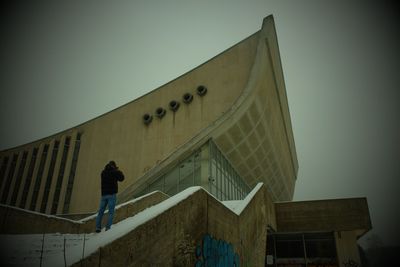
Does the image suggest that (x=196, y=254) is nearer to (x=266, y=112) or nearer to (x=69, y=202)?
(x=266, y=112)

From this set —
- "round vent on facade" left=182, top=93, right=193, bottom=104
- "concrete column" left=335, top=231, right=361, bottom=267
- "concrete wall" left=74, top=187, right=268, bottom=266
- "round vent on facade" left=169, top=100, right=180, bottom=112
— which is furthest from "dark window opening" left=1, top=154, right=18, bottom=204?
"concrete column" left=335, top=231, right=361, bottom=267

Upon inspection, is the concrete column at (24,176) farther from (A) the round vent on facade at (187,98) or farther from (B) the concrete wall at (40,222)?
(B) the concrete wall at (40,222)

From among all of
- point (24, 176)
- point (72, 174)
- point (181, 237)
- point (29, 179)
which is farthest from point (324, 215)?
point (24, 176)

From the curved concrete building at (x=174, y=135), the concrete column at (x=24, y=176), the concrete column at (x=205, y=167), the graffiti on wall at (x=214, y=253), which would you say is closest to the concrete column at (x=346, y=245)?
the curved concrete building at (x=174, y=135)

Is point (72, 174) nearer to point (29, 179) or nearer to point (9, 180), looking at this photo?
point (29, 179)

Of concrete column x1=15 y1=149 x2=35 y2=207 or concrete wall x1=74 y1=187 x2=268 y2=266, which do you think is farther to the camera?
concrete column x1=15 y1=149 x2=35 y2=207

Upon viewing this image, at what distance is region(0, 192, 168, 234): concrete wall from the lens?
7.24m

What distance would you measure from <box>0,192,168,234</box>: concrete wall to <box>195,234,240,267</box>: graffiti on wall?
356 cm

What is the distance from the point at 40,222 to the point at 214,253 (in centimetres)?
487

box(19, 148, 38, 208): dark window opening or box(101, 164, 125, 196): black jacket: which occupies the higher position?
box(19, 148, 38, 208): dark window opening

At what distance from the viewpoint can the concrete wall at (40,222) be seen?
23.7ft

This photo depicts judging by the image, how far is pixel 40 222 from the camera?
7.85 metres

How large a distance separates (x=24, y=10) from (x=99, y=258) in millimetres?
7474

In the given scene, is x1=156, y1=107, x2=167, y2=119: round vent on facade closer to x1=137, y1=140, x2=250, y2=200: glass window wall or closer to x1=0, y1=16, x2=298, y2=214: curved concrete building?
x1=0, y1=16, x2=298, y2=214: curved concrete building
